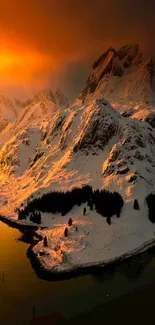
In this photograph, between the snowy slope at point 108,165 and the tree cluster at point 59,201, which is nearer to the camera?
the tree cluster at point 59,201

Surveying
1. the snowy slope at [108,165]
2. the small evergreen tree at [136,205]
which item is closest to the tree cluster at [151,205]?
the snowy slope at [108,165]

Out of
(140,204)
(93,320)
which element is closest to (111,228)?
(140,204)

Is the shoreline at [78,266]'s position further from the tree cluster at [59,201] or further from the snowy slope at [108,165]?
the tree cluster at [59,201]

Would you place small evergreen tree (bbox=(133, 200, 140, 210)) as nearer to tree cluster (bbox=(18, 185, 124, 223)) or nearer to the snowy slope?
the snowy slope

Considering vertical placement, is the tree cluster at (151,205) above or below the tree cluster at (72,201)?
below

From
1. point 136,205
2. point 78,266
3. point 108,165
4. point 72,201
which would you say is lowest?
point 78,266

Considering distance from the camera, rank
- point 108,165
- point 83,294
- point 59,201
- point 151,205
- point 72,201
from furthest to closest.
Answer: point 108,165 < point 59,201 < point 72,201 < point 151,205 < point 83,294

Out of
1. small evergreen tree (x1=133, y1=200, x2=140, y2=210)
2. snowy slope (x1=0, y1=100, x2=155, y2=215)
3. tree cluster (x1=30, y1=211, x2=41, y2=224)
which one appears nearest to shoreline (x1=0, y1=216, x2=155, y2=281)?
small evergreen tree (x1=133, y1=200, x2=140, y2=210)

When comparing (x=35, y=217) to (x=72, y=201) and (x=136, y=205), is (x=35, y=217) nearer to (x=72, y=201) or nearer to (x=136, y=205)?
(x=72, y=201)

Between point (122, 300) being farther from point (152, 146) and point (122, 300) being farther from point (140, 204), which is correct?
point (152, 146)

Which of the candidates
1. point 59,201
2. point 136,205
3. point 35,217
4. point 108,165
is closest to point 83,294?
point 136,205
